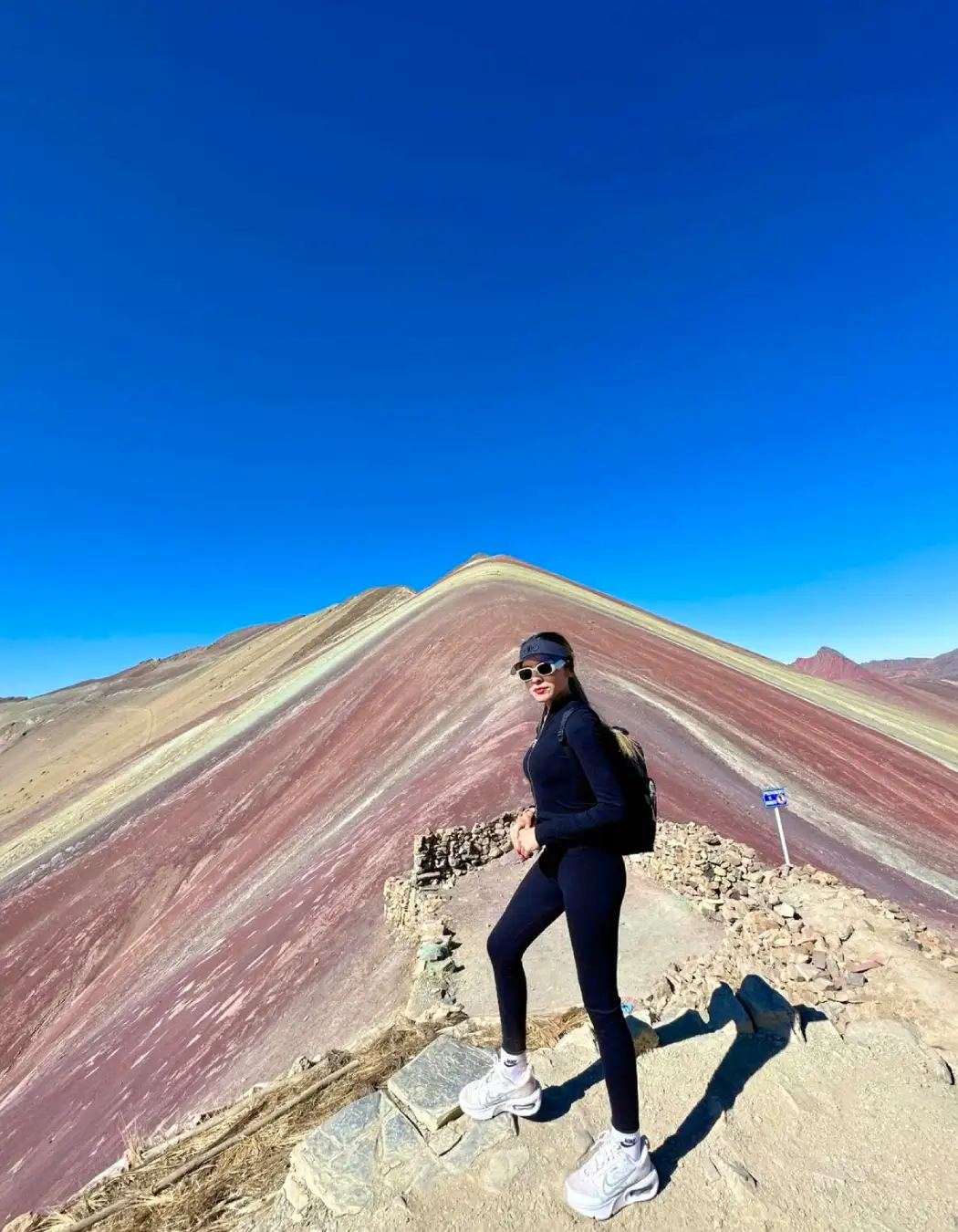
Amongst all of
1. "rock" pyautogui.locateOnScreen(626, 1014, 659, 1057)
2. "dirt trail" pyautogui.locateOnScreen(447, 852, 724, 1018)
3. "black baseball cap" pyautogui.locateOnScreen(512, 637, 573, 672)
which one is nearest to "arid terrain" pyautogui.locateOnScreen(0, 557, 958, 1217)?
"dirt trail" pyautogui.locateOnScreen(447, 852, 724, 1018)

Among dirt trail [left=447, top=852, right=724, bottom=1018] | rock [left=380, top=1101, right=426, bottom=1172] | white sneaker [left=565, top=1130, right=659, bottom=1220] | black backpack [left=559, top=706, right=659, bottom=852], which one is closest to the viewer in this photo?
white sneaker [left=565, top=1130, right=659, bottom=1220]

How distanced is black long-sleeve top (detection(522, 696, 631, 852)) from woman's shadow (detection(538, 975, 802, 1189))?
4.74 ft

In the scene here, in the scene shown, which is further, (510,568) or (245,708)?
(510,568)

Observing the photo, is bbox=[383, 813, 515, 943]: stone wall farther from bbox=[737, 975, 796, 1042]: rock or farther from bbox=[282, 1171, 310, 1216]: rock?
bbox=[282, 1171, 310, 1216]: rock

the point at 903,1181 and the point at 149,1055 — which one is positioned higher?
the point at 903,1181

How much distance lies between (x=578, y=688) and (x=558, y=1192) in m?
2.21

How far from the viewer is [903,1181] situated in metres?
2.74

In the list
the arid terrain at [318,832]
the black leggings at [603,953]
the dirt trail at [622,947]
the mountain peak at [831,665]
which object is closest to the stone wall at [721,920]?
the dirt trail at [622,947]

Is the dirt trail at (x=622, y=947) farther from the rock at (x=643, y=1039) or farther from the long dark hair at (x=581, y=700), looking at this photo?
the long dark hair at (x=581, y=700)

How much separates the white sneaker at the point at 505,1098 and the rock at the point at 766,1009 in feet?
5.29

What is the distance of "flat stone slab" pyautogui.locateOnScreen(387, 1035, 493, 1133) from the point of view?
120 inches

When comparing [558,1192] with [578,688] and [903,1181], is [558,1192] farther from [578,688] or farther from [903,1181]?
[578,688]

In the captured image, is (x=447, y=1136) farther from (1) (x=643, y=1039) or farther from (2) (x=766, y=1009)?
(2) (x=766, y=1009)

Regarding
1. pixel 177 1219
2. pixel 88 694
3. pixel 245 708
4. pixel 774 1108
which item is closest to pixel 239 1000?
pixel 177 1219
